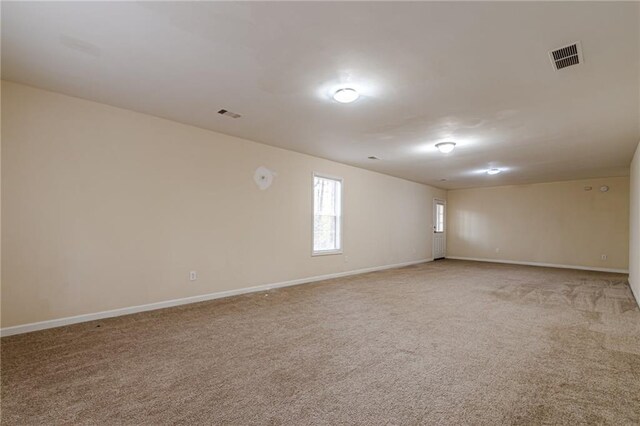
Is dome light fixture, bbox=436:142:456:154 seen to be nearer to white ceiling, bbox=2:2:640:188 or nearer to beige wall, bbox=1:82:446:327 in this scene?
white ceiling, bbox=2:2:640:188

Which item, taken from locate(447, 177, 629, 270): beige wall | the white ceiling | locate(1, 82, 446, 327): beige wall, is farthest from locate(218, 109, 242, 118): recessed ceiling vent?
locate(447, 177, 629, 270): beige wall

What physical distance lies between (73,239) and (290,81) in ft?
9.82

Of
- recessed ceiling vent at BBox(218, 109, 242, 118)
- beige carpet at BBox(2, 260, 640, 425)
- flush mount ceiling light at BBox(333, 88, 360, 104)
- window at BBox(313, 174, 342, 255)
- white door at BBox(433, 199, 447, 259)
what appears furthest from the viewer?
white door at BBox(433, 199, 447, 259)

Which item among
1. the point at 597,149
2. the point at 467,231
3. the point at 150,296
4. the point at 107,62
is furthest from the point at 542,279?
the point at 107,62

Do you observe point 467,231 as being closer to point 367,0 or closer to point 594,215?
point 594,215

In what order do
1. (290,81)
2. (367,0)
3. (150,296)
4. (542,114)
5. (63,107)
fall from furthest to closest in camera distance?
(150,296) < (542,114) < (63,107) < (290,81) < (367,0)

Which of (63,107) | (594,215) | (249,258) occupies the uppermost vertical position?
(63,107)

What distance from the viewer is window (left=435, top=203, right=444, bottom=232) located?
10.7 meters

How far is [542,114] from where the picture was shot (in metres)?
3.70

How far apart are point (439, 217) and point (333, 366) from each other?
Answer: 9360 mm

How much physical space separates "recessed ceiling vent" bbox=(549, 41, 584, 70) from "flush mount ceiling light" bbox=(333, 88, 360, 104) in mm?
1646

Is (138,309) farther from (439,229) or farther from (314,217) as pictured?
(439,229)

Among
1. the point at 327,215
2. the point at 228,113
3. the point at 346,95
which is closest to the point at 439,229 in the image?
the point at 327,215

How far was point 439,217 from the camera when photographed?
35.4ft
